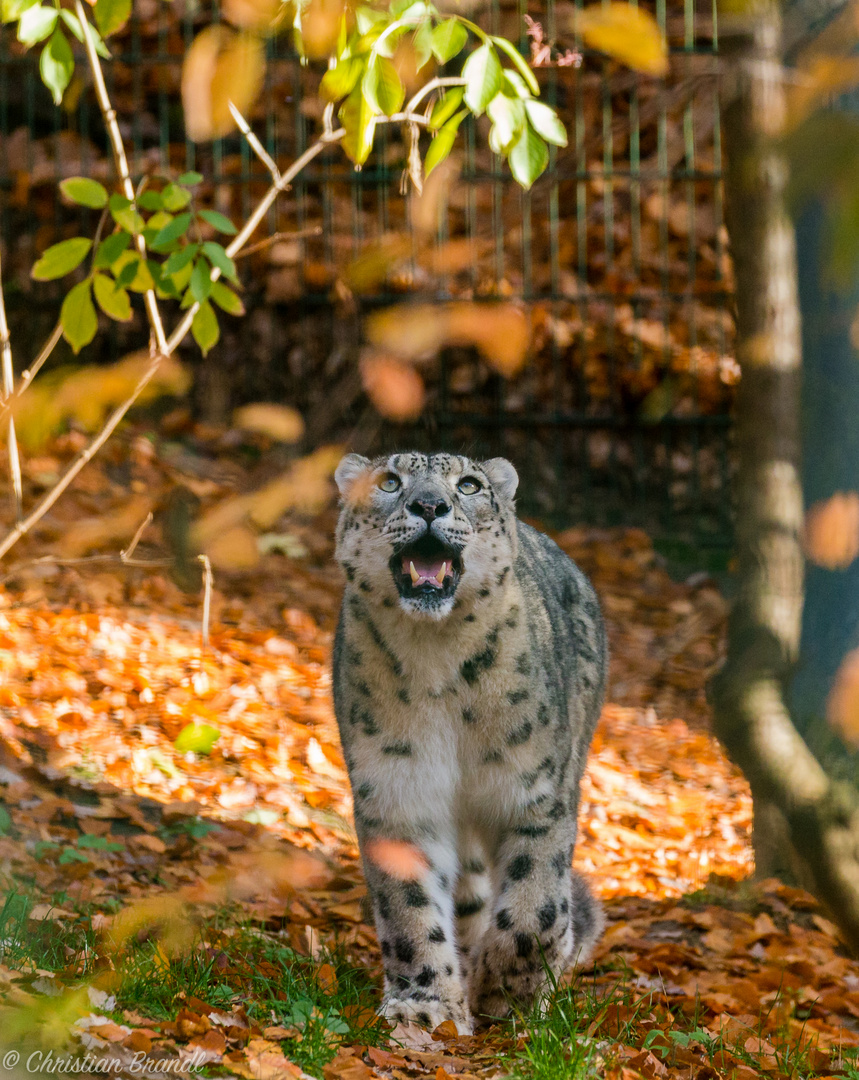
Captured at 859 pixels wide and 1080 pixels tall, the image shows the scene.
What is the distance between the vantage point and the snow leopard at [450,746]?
3.27 meters

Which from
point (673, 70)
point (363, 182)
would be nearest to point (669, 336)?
point (363, 182)

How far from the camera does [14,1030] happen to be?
5.94 feet

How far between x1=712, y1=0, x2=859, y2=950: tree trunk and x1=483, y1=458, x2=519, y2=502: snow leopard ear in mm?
1414

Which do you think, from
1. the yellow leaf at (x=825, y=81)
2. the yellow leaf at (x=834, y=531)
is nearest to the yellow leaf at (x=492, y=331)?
the yellow leaf at (x=834, y=531)

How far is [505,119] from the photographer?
239cm

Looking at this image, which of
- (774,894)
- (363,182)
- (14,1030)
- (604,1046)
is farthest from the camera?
(363,182)

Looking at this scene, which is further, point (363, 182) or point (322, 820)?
point (363, 182)

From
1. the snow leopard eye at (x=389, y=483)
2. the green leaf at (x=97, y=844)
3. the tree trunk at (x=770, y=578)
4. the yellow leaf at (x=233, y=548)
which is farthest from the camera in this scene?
the yellow leaf at (x=233, y=548)

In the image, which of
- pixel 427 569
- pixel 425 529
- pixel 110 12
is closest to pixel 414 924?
pixel 427 569

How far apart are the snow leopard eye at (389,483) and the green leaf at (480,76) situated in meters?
1.28

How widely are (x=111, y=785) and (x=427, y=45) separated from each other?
Answer: 3.34 meters

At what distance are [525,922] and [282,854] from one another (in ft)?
5.09

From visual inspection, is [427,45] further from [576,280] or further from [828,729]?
[576,280]

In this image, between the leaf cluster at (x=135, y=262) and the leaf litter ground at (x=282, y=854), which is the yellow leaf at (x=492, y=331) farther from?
the leaf cluster at (x=135, y=262)
